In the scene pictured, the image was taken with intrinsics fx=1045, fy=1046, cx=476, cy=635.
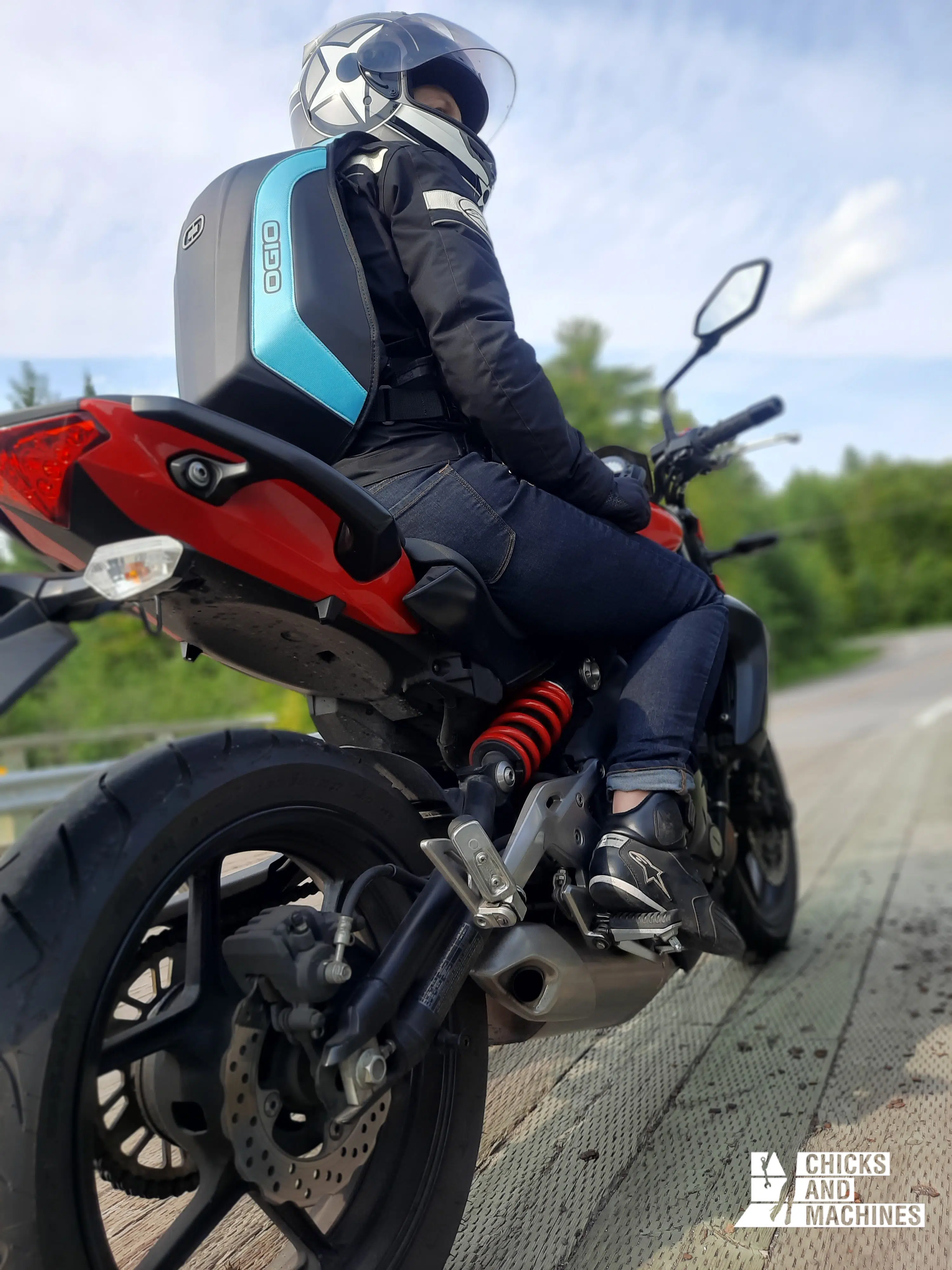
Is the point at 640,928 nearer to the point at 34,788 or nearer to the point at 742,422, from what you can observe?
the point at 742,422

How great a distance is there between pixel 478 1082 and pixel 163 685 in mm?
15026

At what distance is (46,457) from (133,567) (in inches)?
7.0

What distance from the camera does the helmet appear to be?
2160 millimetres

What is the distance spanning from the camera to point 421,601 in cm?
183

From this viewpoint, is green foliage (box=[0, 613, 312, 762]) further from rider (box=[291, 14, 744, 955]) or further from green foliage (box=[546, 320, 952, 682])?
rider (box=[291, 14, 744, 955])

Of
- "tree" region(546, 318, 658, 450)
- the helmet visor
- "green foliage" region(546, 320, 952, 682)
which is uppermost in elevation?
"tree" region(546, 318, 658, 450)

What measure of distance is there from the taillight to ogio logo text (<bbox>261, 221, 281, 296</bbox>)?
0.62m

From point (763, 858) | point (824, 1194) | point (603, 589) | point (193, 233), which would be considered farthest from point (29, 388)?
point (763, 858)

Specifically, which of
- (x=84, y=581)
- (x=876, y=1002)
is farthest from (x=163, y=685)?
(x=84, y=581)

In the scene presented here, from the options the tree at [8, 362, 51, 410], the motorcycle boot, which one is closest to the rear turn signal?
the tree at [8, 362, 51, 410]

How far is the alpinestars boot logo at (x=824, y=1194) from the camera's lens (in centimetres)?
187

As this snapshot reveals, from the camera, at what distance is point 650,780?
2.14 metres

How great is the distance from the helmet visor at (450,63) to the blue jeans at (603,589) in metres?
0.88

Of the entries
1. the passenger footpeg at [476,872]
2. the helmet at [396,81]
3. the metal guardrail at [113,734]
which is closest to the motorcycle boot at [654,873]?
the passenger footpeg at [476,872]
